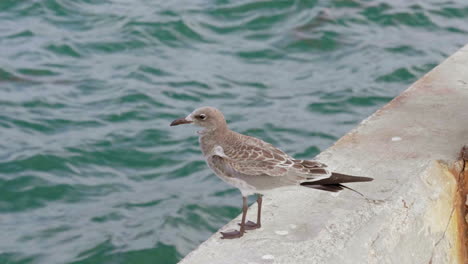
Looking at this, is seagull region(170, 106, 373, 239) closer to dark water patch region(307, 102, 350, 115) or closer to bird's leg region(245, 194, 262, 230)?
bird's leg region(245, 194, 262, 230)

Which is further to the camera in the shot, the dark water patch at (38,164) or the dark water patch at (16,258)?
the dark water patch at (38,164)

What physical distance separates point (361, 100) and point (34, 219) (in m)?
4.13

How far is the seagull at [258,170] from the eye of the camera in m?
4.07

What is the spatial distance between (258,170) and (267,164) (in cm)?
6

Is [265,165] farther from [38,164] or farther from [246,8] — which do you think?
[246,8]

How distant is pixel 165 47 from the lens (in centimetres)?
1072

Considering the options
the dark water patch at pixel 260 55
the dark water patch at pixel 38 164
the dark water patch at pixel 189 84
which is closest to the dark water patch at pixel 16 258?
the dark water patch at pixel 38 164

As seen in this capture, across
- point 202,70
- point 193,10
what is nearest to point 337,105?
point 202,70

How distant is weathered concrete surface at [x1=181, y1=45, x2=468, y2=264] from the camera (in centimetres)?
399

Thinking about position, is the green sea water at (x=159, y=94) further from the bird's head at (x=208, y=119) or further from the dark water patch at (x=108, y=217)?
the bird's head at (x=208, y=119)

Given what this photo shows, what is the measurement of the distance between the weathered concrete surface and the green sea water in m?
2.20

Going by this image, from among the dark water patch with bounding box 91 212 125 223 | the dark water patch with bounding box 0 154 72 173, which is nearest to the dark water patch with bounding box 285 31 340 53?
the dark water patch with bounding box 0 154 72 173

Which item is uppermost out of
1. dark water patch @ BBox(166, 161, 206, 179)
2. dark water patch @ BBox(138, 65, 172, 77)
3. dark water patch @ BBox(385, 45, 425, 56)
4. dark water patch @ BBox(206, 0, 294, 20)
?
dark water patch @ BBox(206, 0, 294, 20)

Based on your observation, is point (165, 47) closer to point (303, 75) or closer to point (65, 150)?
point (303, 75)
